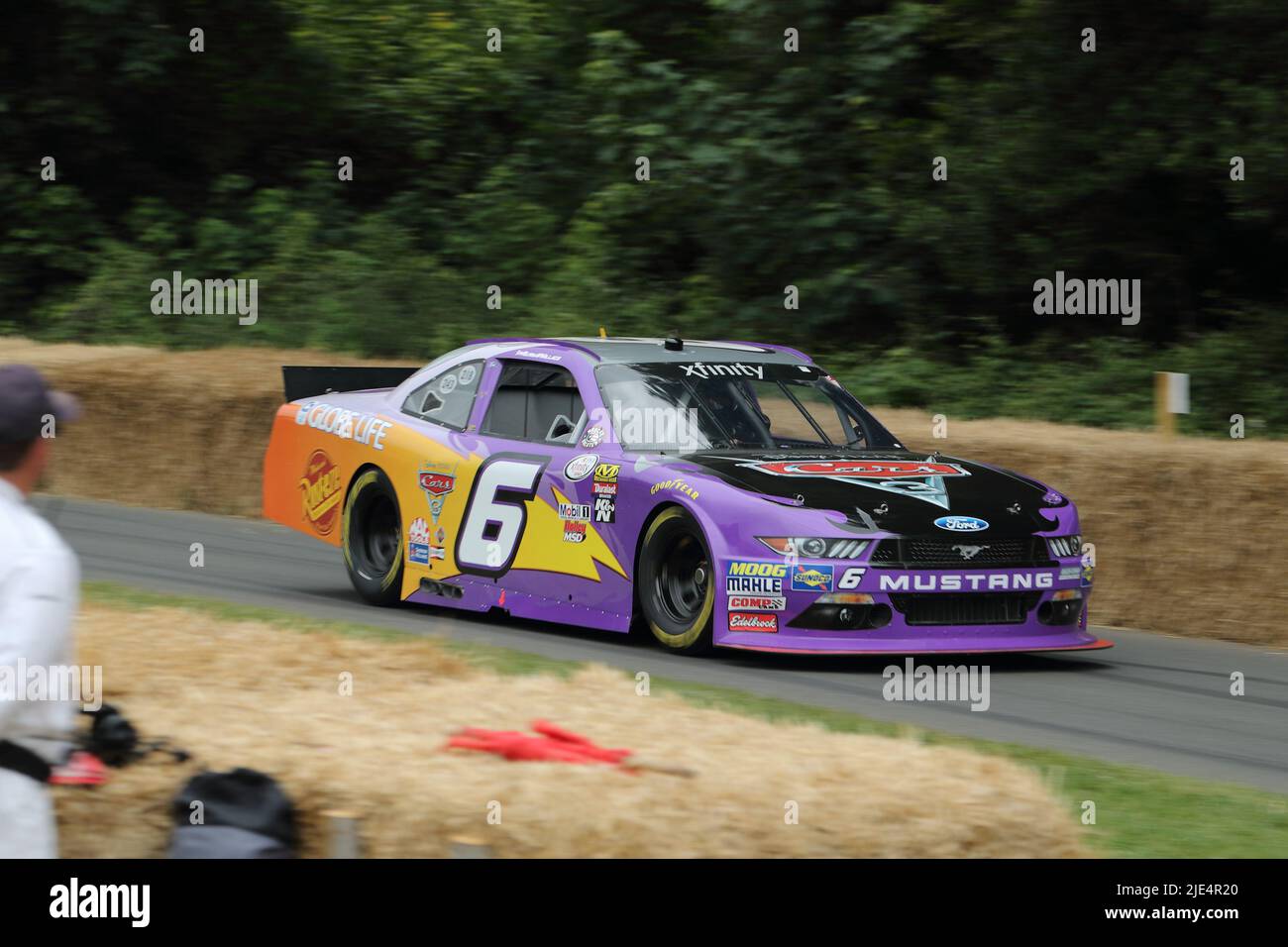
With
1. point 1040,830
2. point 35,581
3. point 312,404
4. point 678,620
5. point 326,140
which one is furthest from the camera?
point 326,140

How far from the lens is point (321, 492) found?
477 inches

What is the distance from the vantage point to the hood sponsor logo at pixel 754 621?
926 centimetres

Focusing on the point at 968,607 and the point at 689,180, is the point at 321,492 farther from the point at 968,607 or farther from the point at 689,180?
the point at 689,180

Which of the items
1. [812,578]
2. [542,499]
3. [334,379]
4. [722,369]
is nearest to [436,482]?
[542,499]

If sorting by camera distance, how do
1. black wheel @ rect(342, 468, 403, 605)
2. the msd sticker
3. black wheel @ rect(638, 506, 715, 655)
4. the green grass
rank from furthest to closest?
black wheel @ rect(342, 468, 403, 605) → black wheel @ rect(638, 506, 715, 655) → the msd sticker → the green grass

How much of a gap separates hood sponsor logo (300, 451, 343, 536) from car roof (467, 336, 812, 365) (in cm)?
132

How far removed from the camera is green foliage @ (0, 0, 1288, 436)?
17219 mm

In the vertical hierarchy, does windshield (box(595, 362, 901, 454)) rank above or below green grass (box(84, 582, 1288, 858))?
above

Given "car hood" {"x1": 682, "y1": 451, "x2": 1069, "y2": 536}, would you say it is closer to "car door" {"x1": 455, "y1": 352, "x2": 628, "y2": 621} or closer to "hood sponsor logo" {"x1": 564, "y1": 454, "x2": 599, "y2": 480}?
"hood sponsor logo" {"x1": 564, "y1": 454, "x2": 599, "y2": 480}

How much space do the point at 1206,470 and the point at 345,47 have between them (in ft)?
66.3

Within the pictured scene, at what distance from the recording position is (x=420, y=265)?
23062 millimetres

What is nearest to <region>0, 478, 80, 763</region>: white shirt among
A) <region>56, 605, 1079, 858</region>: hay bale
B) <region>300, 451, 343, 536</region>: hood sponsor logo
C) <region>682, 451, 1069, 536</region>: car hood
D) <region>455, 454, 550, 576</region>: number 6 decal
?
<region>56, 605, 1079, 858</region>: hay bale
